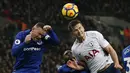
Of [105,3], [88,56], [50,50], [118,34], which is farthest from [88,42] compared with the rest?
[105,3]

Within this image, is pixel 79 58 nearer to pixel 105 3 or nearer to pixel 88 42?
pixel 88 42

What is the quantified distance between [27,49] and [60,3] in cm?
1538

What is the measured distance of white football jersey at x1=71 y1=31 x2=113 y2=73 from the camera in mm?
6086

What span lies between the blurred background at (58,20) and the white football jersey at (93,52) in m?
10.6

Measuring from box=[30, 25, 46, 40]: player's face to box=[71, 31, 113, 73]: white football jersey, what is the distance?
2.22 feet

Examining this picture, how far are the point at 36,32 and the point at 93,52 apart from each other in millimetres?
996

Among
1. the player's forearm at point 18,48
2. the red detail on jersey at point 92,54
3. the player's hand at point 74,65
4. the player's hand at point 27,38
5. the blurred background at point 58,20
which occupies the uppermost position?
the player's hand at point 27,38

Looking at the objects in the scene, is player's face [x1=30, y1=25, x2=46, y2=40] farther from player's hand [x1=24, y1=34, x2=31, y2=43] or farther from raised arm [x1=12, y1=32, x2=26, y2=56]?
raised arm [x1=12, y1=32, x2=26, y2=56]

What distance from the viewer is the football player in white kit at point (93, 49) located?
6.04 meters

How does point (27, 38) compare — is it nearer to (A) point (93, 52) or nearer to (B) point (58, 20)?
(A) point (93, 52)

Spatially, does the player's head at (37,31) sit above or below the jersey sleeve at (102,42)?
above

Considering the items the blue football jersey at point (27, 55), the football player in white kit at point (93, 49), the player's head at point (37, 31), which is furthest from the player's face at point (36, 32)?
the football player in white kit at point (93, 49)

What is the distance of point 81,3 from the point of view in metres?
22.5

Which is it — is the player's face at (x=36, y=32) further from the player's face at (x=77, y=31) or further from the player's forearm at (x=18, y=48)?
the player's face at (x=77, y=31)
